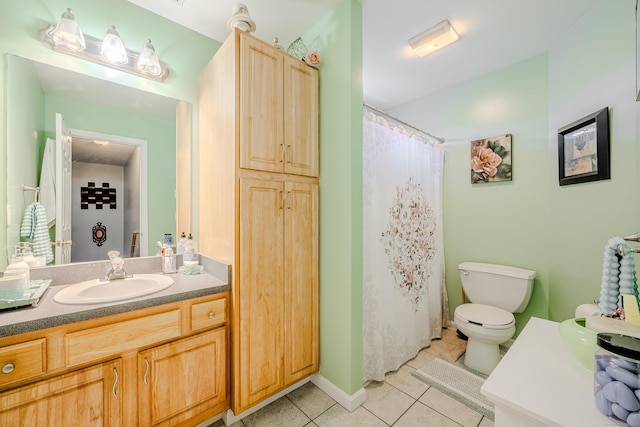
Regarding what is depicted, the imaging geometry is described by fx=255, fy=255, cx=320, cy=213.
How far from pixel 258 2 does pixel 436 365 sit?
295cm

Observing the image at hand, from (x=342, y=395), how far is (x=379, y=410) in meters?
0.24

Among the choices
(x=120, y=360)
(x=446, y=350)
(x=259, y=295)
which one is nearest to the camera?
(x=120, y=360)

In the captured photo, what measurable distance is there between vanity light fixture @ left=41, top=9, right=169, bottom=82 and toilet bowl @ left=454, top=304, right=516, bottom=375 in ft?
9.28

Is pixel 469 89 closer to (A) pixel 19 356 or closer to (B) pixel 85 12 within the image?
(B) pixel 85 12

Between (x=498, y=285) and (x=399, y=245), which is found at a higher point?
(x=399, y=245)

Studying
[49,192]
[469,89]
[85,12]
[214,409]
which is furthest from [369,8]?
[214,409]

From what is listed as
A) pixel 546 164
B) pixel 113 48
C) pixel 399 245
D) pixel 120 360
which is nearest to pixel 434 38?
pixel 546 164

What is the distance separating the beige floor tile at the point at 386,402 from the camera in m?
1.57

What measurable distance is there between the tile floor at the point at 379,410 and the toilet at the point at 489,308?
1.63ft

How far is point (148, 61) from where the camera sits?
1607 mm

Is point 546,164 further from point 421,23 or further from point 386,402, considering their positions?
point 386,402

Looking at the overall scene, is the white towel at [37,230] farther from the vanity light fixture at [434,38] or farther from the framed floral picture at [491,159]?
the framed floral picture at [491,159]

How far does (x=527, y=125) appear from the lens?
221 cm

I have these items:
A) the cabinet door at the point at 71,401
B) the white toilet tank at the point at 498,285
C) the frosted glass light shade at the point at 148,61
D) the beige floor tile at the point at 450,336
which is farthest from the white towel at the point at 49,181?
the beige floor tile at the point at 450,336
